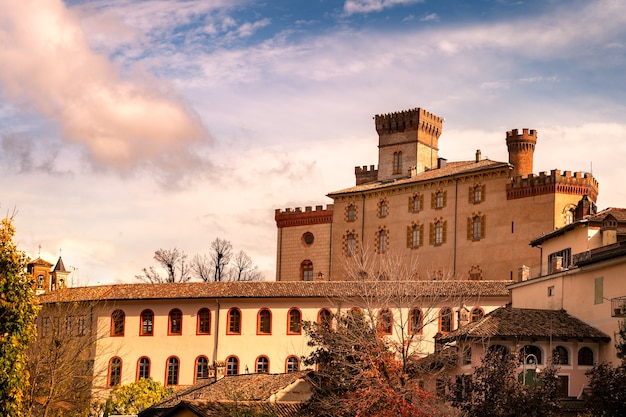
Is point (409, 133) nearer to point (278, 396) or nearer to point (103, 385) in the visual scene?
point (103, 385)

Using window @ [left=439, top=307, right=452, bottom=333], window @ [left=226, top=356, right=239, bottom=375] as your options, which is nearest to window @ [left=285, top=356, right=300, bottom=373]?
window @ [left=226, top=356, right=239, bottom=375]

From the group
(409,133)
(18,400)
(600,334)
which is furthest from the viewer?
(409,133)

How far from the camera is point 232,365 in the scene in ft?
193

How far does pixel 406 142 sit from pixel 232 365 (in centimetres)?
2595

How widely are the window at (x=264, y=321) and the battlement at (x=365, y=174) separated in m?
22.2

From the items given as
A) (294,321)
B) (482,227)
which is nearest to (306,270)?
(482,227)

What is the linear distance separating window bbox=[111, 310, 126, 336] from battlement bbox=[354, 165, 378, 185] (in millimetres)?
24126

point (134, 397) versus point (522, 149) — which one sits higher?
point (522, 149)

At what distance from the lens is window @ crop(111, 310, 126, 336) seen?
200ft

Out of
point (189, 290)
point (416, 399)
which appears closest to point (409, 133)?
point (189, 290)

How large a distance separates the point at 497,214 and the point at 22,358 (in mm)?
42944

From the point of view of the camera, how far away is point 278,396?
145 feet

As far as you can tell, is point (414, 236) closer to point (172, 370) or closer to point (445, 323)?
point (445, 323)

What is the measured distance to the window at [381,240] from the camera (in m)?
73.8
